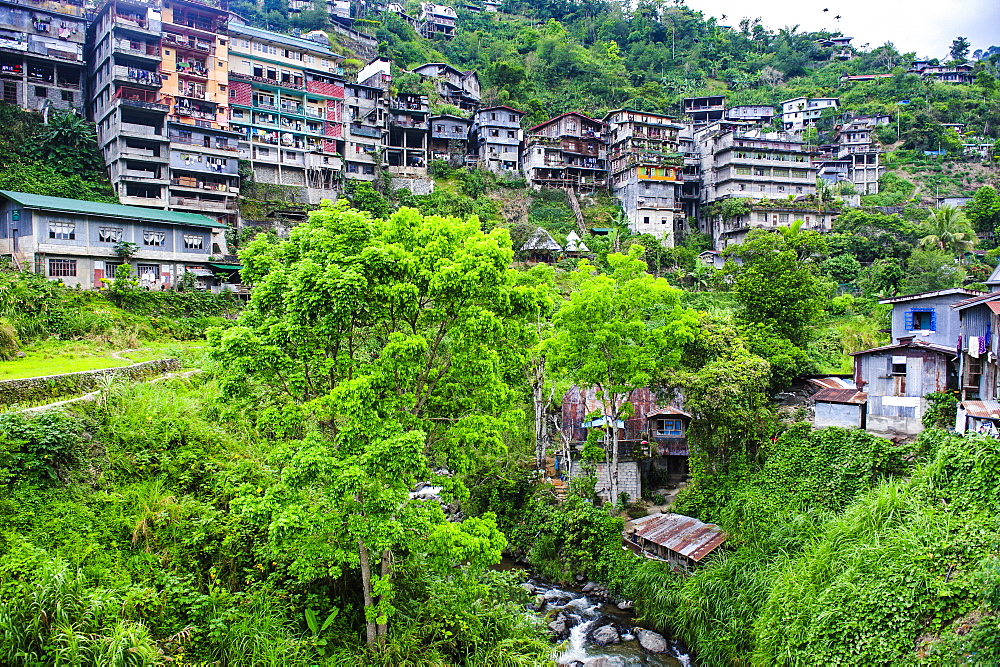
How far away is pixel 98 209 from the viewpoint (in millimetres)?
31500

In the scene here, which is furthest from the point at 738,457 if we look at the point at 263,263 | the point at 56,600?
the point at 56,600

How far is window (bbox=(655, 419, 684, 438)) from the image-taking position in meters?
27.9

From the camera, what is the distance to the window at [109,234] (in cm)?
3164

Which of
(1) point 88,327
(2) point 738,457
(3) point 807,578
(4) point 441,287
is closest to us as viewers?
(4) point 441,287

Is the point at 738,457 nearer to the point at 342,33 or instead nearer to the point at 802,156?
the point at 802,156

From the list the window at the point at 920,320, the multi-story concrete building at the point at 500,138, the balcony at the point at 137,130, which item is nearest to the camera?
the window at the point at 920,320

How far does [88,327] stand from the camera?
23500 millimetres

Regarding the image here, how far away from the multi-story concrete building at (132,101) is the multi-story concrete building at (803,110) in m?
74.9

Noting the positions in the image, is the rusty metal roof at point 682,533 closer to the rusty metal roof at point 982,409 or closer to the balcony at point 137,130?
the rusty metal roof at point 982,409

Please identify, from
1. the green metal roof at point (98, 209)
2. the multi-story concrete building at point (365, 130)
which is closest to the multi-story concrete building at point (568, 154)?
the multi-story concrete building at point (365, 130)

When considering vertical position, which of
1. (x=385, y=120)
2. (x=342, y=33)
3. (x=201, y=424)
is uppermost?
(x=342, y=33)

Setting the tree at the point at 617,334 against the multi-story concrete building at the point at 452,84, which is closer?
the tree at the point at 617,334

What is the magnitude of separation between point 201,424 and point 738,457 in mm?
16882

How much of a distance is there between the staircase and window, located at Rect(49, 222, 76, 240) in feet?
127
